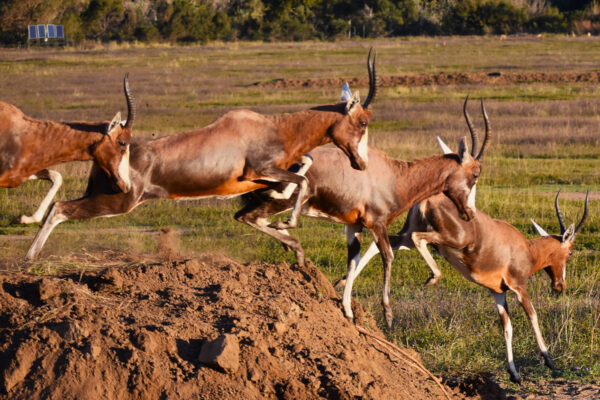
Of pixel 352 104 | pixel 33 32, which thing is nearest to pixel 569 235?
pixel 352 104

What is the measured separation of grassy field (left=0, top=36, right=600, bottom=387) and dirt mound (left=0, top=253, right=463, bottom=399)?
95 cm

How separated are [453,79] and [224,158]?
37129 mm

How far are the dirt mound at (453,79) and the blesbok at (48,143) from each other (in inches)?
1398

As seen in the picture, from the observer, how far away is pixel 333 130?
9430mm

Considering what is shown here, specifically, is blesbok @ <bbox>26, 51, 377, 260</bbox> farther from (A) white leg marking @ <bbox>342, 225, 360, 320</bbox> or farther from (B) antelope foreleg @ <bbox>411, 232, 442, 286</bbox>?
(B) antelope foreleg @ <bbox>411, 232, 442, 286</bbox>

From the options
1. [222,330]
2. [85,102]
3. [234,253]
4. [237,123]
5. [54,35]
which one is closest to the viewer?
[222,330]

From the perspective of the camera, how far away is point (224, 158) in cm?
909

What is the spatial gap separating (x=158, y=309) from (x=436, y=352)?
3.94m

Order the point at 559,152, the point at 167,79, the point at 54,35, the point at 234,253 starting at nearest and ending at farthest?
1. the point at 234,253
2. the point at 559,152
3. the point at 167,79
4. the point at 54,35

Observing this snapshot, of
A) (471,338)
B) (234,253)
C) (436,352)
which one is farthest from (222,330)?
(234,253)

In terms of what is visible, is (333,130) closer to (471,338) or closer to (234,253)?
(471,338)

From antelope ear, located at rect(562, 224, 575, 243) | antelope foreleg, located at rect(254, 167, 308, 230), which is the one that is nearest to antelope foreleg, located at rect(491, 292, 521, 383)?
antelope ear, located at rect(562, 224, 575, 243)

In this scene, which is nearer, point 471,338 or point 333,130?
point 333,130

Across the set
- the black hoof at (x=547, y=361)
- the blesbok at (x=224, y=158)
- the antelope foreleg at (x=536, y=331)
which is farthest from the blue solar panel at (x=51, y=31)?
the black hoof at (x=547, y=361)
